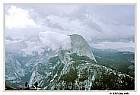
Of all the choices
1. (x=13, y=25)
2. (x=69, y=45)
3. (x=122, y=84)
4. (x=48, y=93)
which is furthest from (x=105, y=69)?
(x=13, y=25)

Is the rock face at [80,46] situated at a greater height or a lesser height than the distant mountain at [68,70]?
greater

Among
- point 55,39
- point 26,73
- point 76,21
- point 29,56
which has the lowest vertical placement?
point 26,73

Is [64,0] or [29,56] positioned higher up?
[64,0]

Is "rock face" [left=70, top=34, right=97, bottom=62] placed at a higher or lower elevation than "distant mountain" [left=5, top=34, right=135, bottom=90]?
higher

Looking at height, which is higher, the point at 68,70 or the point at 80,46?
the point at 80,46

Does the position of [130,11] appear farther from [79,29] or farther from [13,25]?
[13,25]
